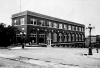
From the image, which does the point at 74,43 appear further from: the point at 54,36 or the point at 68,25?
the point at 54,36

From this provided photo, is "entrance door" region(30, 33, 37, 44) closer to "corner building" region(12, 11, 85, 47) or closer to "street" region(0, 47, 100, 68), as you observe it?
"corner building" region(12, 11, 85, 47)

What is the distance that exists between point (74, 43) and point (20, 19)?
30.0 meters

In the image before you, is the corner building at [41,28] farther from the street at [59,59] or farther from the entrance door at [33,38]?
the street at [59,59]

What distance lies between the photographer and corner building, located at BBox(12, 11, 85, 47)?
3528cm

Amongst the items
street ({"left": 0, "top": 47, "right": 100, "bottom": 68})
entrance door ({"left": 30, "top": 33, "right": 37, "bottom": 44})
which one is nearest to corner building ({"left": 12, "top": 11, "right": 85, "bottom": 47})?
entrance door ({"left": 30, "top": 33, "right": 37, "bottom": 44})

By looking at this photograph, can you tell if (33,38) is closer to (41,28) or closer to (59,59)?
(41,28)

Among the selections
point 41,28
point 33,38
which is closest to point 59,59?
point 33,38

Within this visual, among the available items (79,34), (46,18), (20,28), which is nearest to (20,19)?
(20,28)

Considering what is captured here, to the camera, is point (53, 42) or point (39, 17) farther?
point (53, 42)

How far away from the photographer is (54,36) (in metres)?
44.7

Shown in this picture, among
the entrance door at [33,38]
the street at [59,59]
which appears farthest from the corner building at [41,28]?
the street at [59,59]

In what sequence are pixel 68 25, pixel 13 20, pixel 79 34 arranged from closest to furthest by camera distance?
pixel 13 20
pixel 68 25
pixel 79 34

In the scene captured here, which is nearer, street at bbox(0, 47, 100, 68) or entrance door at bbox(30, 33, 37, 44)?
street at bbox(0, 47, 100, 68)

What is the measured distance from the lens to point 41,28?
38188mm
